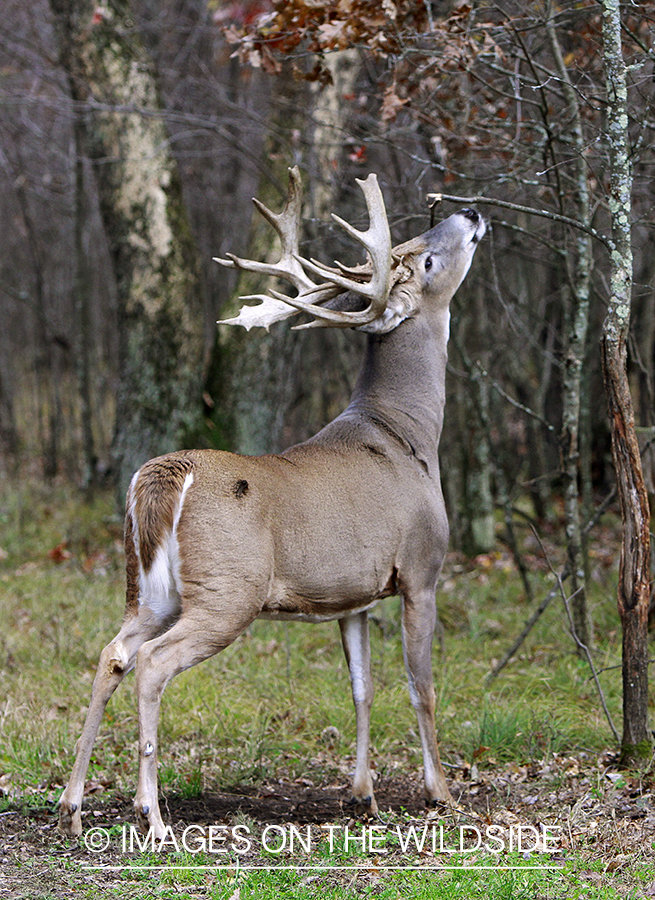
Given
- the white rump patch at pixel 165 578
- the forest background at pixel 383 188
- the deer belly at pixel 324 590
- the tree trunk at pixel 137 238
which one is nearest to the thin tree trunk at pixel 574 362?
the forest background at pixel 383 188

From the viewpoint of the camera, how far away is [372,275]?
447cm

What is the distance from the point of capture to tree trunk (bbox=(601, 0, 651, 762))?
A: 13.9ft

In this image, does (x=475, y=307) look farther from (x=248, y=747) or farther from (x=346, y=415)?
(x=248, y=747)

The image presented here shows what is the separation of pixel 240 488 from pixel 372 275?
1.27 meters

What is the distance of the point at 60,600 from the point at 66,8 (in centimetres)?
539

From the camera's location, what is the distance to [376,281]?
4.40 m

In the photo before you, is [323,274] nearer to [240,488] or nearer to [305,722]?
[240,488]

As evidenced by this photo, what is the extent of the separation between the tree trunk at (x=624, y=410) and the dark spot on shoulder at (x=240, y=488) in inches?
67.4

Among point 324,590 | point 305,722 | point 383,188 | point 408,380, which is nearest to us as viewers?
point 324,590

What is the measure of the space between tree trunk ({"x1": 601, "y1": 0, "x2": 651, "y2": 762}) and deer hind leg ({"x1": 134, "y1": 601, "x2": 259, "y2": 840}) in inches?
72.0

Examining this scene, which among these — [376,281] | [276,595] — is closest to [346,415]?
[376,281]

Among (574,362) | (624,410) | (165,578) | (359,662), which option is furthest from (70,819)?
(574,362)

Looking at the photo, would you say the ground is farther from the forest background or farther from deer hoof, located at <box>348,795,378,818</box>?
the forest background

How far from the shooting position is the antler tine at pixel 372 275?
14.0ft
